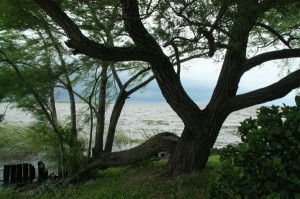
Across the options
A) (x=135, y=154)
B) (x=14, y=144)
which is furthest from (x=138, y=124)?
(x=135, y=154)

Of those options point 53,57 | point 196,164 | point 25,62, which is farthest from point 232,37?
point 25,62

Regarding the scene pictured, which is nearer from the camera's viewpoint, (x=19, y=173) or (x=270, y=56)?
(x=270, y=56)

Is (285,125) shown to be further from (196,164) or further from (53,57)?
(53,57)

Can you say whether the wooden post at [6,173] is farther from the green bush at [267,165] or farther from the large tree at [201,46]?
the green bush at [267,165]

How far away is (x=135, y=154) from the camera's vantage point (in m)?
6.03

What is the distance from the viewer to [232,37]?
4.26m

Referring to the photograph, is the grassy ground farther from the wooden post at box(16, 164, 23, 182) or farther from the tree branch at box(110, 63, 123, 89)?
the tree branch at box(110, 63, 123, 89)

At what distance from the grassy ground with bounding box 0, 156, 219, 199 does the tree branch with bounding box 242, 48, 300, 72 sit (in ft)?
5.16

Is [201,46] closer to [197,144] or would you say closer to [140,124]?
[197,144]

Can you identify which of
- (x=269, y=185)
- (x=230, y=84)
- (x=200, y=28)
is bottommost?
(x=269, y=185)

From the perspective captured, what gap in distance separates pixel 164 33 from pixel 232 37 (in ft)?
2.91

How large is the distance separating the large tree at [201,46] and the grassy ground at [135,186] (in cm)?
31

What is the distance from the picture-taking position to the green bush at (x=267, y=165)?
1808 mm

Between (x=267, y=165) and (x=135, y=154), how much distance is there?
430 centimetres
